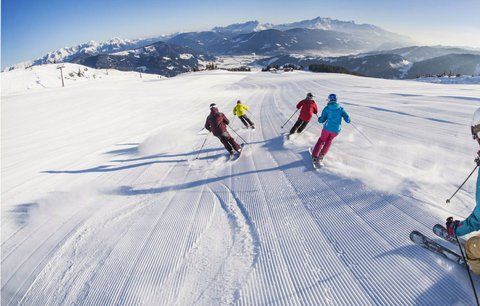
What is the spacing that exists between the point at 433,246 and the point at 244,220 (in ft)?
9.14

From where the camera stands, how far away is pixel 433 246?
149 inches

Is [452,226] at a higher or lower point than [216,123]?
lower

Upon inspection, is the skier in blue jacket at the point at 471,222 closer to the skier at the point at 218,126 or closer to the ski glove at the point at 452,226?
the ski glove at the point at 452,226

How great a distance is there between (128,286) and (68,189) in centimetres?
491

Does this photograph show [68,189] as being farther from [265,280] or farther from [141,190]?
[265,280]

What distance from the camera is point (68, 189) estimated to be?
775 cm

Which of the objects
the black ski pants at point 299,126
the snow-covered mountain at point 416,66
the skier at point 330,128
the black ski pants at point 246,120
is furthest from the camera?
the snow-covered mountain at point 416,66

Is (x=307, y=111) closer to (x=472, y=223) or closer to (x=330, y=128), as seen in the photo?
(x=330, y=128)

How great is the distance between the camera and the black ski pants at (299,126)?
9.99 metres

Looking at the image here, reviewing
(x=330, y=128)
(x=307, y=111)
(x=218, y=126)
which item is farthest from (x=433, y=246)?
(x=307, y=111)

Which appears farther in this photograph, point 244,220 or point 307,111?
point 307,111

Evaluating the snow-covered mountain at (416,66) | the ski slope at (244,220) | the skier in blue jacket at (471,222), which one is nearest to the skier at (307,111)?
the ski slope at (244,220)

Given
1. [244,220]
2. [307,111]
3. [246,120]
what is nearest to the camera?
[244,220]

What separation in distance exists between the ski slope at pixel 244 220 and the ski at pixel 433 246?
0.09 m
